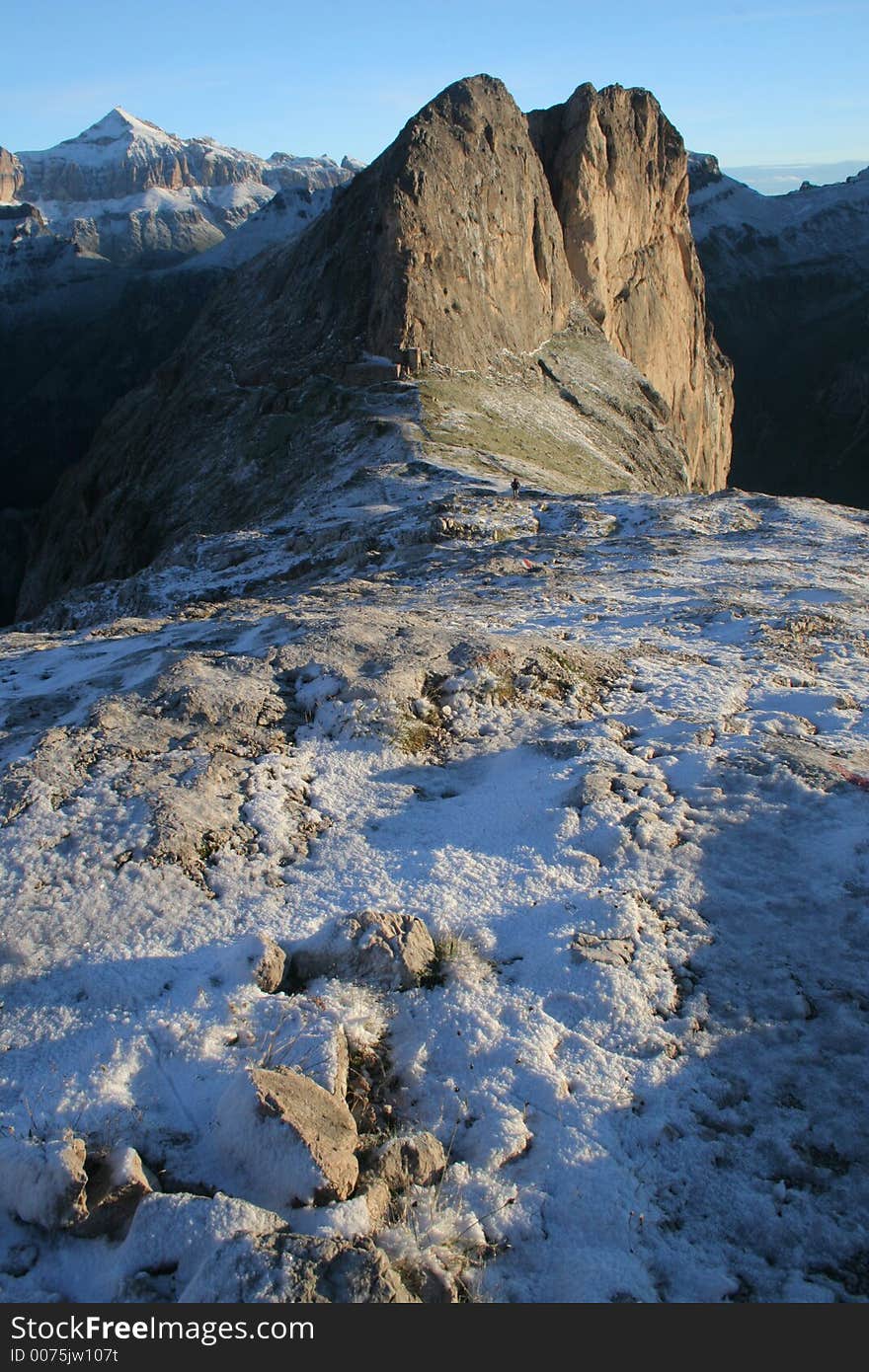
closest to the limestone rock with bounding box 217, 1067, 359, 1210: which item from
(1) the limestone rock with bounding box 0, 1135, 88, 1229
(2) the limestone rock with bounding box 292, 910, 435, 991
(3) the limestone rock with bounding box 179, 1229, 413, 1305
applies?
(3) the limestone rock with bounding box 179, 1229, 413, 1305

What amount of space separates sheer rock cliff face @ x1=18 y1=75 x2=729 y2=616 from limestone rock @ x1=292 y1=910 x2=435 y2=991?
19.9 metres

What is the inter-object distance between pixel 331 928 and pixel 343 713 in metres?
2.58

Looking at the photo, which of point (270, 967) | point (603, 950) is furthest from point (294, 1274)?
point (603, 950)

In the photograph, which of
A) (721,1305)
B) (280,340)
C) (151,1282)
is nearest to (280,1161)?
(151,1282)

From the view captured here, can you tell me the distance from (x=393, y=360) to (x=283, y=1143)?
28213 millimetres

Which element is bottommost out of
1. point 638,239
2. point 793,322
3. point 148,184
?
point 638,239

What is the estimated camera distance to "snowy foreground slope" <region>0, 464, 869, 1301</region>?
3.95 m

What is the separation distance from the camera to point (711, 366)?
5825 centimetres

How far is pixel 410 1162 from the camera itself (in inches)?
166

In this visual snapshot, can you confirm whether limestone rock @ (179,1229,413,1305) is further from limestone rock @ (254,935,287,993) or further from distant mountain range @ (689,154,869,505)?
distant mountain range @ (689,154,869,505)

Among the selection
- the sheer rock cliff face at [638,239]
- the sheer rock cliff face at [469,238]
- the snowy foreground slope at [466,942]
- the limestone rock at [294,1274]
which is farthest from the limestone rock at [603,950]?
the sheer rock cliff face at [638,239]

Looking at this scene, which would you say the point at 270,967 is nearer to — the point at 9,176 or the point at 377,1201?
the point at 377,1201

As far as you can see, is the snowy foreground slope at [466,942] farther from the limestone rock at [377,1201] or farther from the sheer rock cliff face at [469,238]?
the sheer rock cliff face at [469,238]

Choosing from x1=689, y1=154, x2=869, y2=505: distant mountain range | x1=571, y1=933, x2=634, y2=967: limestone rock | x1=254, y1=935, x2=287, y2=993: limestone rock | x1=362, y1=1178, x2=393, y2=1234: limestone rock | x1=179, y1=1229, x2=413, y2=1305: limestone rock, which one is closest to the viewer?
x1=179, y1=1229, x2=413, y2=1305: limestone rock
